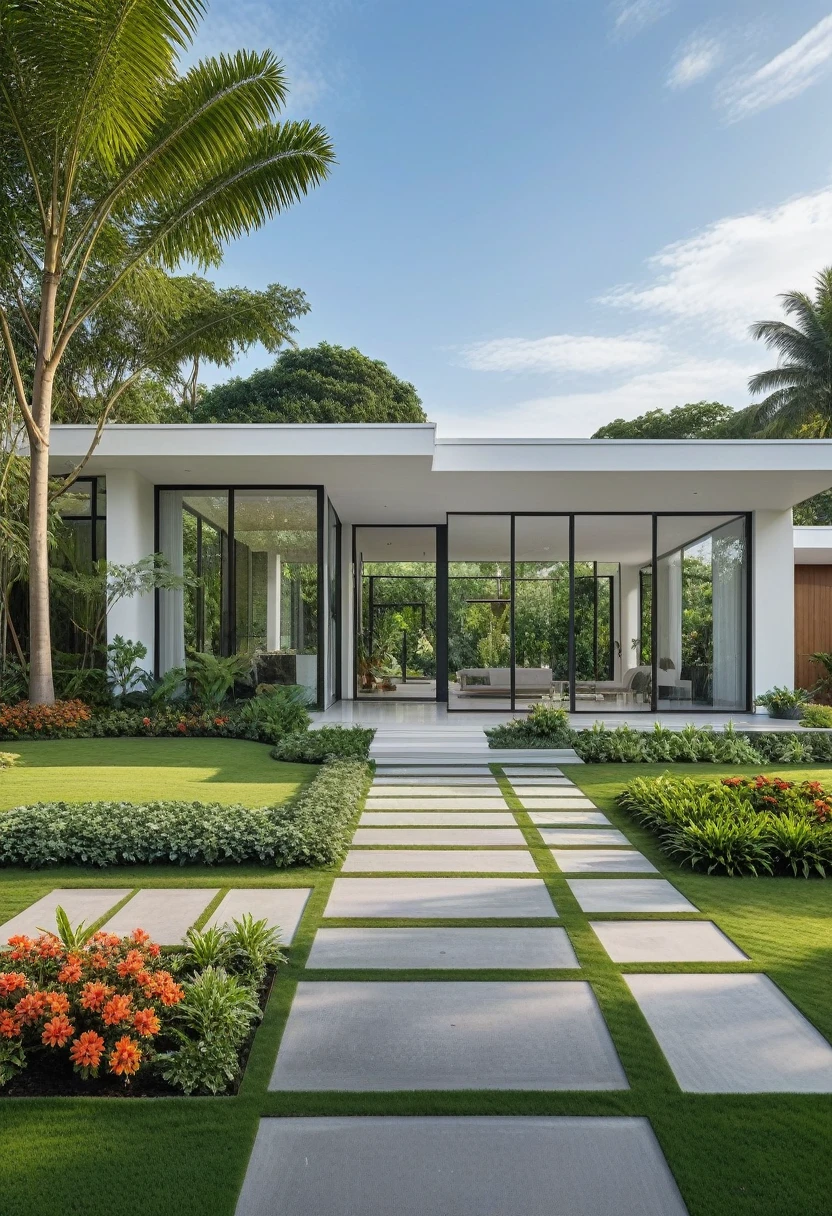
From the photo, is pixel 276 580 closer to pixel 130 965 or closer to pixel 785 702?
pixel 785 702

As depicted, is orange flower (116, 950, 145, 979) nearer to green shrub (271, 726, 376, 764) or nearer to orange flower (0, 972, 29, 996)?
orange flower (0, 972, 29, 996)

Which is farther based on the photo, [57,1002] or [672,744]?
[672,744]

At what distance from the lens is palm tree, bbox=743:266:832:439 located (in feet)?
79.5

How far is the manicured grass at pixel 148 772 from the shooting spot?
6500 mm

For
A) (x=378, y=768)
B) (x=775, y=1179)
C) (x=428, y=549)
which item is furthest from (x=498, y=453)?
(x=775, y=1179)

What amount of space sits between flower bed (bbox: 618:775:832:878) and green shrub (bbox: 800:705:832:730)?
498 cm

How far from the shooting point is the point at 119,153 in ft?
29.5

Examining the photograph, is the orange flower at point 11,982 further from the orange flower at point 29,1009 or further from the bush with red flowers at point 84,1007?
the orange flower at point 29,1009

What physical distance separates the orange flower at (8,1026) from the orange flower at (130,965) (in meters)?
0.34

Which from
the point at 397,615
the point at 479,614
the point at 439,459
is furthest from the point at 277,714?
the point at 397,615

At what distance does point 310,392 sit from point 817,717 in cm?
2003

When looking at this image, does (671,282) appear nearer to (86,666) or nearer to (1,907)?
(86,666)

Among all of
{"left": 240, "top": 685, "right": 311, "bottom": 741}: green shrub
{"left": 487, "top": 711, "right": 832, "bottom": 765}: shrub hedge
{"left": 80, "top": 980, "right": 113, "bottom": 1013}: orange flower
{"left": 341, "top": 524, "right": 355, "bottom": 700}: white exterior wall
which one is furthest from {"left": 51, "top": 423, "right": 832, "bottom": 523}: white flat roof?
{"left": 80, "top": 980, "right": 113, "bottom": 1013}: orange flower

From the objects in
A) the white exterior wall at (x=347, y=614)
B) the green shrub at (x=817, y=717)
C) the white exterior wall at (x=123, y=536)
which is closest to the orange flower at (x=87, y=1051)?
the white exterior wall at (x=123, y=536)
